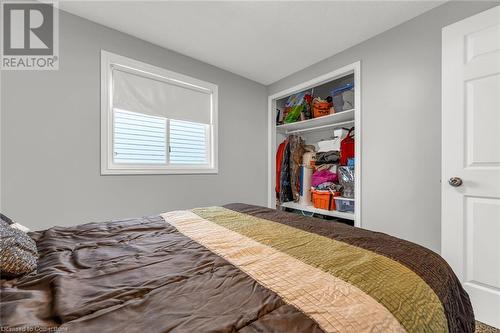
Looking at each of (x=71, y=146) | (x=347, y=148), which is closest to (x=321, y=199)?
(x=347, y=148)

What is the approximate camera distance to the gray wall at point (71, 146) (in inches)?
65.1

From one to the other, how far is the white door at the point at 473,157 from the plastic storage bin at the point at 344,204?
0.93 m

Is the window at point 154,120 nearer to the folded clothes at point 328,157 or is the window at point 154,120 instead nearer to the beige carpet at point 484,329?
the folded clothes at point 328,157

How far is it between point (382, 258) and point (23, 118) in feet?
8.12

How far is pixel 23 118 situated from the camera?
5.49 feet

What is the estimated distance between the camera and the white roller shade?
215 cm

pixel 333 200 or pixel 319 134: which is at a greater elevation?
pixel 319 134

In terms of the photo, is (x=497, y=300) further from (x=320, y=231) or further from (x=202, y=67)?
(x=202, y=67)

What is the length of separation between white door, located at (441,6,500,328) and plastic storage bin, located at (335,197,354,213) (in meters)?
0.93

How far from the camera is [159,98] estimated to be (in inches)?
93.8

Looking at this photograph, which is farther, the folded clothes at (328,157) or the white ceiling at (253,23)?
the folded clothes at (328,157)

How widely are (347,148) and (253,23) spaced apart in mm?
1625

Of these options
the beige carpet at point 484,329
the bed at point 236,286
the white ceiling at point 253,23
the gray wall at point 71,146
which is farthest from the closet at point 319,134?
the bed at point 236,286

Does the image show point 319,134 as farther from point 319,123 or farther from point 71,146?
point 71,146
